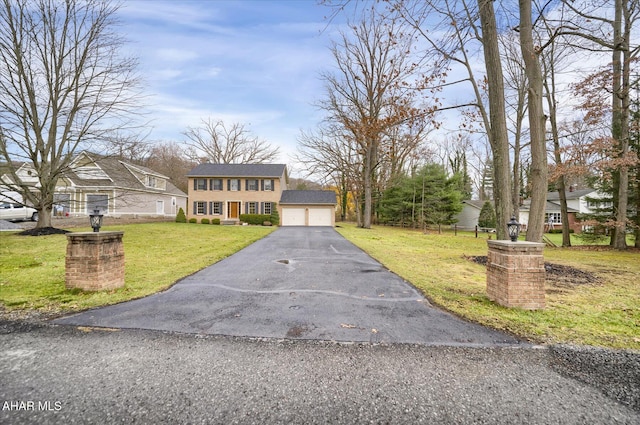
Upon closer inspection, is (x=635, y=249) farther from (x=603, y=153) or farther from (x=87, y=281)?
(x=87, y=281)

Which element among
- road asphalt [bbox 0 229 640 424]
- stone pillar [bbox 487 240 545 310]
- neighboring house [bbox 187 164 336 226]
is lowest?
road asphalt [bbox 0 229 640 424]

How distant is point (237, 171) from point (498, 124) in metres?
24.5

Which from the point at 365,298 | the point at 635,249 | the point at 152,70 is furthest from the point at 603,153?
the point at 152,70

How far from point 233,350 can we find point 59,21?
18.5 metres

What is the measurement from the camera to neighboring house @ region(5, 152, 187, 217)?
71.2ft

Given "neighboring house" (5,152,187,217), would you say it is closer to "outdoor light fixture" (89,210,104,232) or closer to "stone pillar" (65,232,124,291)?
"outdoor light fixture" (89,210,104,232)

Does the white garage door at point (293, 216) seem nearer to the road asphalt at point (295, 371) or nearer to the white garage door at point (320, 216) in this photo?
the white garage door at point (320, 216)

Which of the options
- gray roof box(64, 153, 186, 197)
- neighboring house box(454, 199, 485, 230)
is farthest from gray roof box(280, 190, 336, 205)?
neighboring house box(454, 199, 485, 230)

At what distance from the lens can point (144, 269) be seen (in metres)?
6.98

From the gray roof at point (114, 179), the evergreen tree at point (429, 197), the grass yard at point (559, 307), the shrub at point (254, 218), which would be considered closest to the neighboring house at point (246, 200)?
the shrub at point (254, 218)

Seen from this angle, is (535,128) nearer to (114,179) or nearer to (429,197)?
(429,197)

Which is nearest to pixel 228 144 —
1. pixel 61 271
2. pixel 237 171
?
pixel 237 171

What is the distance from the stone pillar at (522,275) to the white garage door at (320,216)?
78.6ft

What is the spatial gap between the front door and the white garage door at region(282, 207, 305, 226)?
4.50 metres
